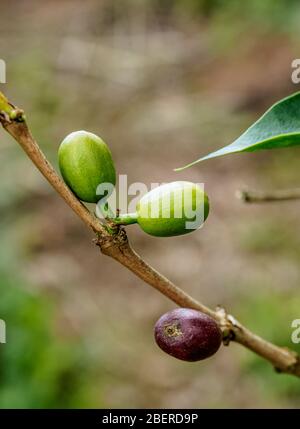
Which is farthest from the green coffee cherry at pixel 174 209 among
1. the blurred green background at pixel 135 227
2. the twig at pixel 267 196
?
the blurred green background at pixel 135 227

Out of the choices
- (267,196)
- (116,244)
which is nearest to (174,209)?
(116,244)

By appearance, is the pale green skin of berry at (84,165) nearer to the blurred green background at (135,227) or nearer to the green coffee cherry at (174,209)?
the green coffee cherry at (174,209)

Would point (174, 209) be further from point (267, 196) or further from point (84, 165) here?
point (267, 196)

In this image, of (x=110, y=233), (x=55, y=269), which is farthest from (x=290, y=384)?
(x=110, y=233)

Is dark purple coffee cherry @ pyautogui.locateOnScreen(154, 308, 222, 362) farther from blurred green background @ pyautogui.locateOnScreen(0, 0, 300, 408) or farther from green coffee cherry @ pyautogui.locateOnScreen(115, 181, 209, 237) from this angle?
blurred green background @ pyautogui.locateOnScreen(0, 0, 300, 408)

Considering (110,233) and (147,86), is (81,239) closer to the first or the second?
(147,86)

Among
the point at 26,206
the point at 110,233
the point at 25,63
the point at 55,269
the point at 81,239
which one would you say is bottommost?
the point at 110,233
